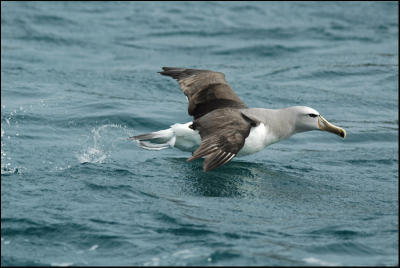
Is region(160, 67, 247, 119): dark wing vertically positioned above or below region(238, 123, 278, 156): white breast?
above

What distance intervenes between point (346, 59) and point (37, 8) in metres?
8.26

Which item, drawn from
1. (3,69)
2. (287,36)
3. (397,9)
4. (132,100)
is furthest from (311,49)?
(3,69)

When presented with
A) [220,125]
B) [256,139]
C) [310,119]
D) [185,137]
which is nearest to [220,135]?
[220,125]

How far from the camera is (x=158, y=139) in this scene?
916 cm

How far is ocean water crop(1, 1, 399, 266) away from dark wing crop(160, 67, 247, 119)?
2.53 ft

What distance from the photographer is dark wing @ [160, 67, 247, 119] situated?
378 inches

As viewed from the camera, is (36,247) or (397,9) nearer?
(36,247)

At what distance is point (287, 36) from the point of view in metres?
18.2

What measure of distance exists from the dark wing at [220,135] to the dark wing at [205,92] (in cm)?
51

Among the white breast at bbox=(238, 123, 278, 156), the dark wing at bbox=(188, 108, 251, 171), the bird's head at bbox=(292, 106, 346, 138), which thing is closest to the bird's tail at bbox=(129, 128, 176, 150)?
the dark wing at bbox=(188, 108, 251, 171)

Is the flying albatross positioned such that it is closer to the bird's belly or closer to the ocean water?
the bird's belly

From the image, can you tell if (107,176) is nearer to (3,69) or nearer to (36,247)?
(36,247)

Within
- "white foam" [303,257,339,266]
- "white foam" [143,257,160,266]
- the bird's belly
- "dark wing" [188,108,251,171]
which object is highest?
"dark wing" [188,108,251,171]

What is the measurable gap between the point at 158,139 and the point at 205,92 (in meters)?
1.10
